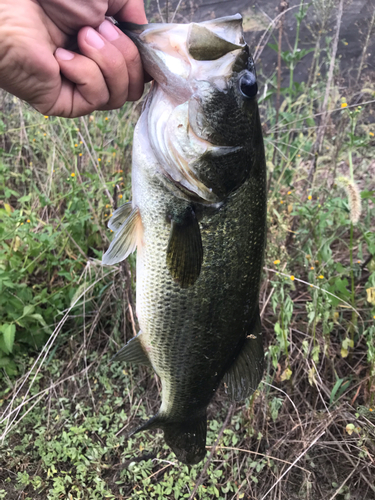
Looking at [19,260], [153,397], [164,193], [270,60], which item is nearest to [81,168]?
[19,260]

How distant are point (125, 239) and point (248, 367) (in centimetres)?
71

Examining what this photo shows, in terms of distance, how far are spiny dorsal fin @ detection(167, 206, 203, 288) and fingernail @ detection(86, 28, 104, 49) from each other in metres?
0.59

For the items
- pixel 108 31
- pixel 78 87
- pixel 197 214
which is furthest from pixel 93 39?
pixel 197 214

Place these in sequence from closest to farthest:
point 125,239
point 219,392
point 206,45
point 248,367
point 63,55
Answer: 1. point 206,45
2. point 63,55
3. point 125,239
4. point 248,367
5. point 219,392

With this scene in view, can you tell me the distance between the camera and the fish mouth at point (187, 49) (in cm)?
111

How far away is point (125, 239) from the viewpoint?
1.34m

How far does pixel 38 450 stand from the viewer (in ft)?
7.46

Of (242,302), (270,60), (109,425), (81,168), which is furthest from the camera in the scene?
A: (270,60)

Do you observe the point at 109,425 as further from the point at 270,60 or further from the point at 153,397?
the point at 270,60

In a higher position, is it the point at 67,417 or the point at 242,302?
the point at 242,302

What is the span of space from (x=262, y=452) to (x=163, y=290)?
153 centimetres

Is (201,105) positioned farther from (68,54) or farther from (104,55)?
(68,54)

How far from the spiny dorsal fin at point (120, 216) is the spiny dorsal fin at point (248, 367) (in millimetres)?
640

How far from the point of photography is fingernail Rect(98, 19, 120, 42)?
1.18 m
